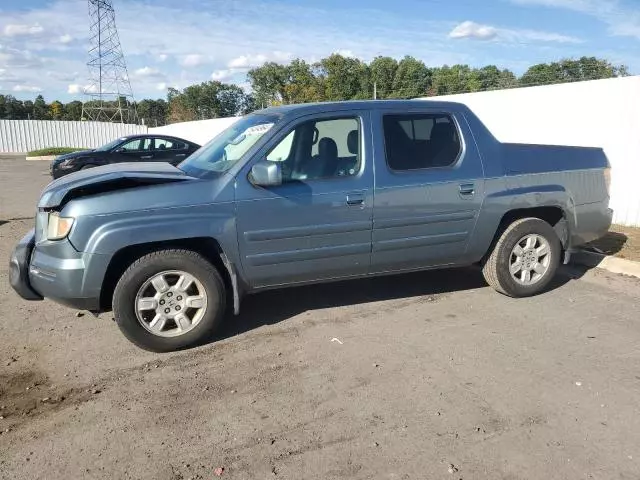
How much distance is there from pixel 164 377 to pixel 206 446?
3.19 feet

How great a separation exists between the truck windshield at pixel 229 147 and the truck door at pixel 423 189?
102 centimetres

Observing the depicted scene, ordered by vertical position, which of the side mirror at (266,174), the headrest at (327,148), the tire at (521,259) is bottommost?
the tire at (521,259)

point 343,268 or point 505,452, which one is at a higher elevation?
point 343,268

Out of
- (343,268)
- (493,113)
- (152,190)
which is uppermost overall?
(493,113)

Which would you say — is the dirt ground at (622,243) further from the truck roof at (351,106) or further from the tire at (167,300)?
the tire at (167,300)

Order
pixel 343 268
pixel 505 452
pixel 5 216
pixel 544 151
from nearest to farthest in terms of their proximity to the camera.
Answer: pixel 505 452
pixel 343 268
pixel 544 151
pixel 5 216

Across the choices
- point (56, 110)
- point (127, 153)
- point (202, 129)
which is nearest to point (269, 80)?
point (56, 110)

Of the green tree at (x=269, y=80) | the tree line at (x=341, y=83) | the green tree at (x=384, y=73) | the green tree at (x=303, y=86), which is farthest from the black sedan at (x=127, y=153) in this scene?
the green tree at (x=269, y=80)

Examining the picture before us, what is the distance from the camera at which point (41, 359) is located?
412 cm

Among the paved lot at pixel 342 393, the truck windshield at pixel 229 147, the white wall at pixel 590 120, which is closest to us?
the paved lot at pixel 342 393

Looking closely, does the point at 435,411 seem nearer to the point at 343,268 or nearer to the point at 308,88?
the point at 343,268

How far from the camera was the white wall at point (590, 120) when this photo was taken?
7.84 m

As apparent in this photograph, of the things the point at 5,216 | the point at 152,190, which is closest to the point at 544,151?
the point at 152,190

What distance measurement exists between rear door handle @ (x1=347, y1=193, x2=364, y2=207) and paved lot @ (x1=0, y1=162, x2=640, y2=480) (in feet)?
3.50
